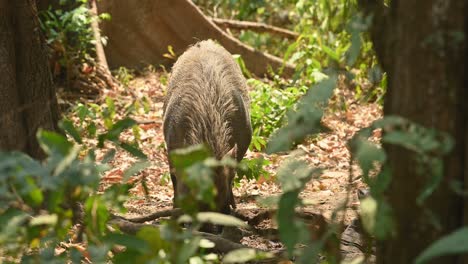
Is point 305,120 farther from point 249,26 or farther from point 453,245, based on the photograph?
point 249,26

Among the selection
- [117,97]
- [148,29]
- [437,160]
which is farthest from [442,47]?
[148,29]

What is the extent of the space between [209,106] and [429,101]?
360 centimetres

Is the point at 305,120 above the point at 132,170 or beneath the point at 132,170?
above

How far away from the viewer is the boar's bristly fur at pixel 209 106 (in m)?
5.66

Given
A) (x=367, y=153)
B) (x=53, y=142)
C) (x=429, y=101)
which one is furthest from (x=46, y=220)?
(x=429, y=101)

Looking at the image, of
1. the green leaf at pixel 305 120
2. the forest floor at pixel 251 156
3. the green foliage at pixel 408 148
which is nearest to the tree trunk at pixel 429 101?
the green foliage at pixel 408 148

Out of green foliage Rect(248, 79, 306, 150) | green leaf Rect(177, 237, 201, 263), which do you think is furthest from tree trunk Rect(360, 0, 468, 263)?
green foliage Rect(248, 79, 306, 150)

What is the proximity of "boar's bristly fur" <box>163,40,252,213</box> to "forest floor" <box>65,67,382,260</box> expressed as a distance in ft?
0.92

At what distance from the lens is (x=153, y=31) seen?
1102 centimetres

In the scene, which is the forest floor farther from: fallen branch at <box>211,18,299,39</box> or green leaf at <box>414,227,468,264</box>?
green leaf at <box>414,227,468,264</box>

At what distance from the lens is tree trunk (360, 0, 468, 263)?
2400 millimetres

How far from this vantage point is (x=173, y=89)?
6602 millimetres

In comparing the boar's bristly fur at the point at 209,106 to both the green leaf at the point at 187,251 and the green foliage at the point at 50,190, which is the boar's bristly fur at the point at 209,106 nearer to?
the green foliage at the point at 50,190

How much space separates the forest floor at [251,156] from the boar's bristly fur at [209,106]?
280 millimetres
